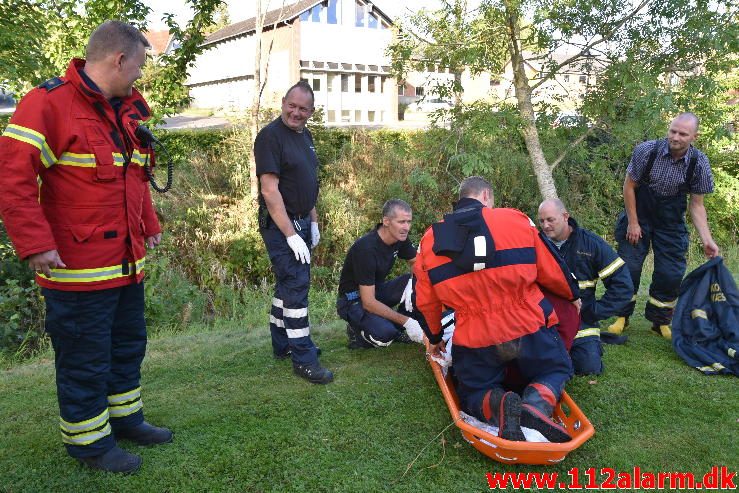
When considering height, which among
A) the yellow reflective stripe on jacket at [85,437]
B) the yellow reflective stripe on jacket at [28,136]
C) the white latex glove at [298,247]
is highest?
the yellow reflective stripe on jacket at [28,136]

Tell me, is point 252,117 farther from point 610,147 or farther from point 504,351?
point 504,351

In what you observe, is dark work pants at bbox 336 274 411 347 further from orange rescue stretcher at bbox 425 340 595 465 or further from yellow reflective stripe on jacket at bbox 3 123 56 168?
yellow reflective stripe on jacket at bbox 3 123 56 168

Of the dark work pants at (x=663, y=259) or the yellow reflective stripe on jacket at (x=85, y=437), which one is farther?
the dark work pants at (x=663, y=259)

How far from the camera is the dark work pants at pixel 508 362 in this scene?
9.66ft

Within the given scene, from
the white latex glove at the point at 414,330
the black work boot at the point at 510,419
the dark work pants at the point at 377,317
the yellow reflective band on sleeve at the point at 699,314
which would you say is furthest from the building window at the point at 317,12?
the black work boot at the point at 510,419

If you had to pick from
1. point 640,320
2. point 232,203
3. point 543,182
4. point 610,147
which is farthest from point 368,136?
point 640,320

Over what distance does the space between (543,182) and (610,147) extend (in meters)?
1.31

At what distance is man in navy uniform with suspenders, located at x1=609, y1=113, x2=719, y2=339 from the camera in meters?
4.45

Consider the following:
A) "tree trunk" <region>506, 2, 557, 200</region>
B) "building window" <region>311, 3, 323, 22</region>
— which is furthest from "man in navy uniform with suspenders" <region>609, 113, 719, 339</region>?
"building window" <region>311, 3, 323, 22</region>

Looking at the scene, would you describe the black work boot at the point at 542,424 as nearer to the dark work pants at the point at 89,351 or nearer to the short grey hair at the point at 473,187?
the short grey hair at the point at 473,187

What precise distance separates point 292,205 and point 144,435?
5.43 feet

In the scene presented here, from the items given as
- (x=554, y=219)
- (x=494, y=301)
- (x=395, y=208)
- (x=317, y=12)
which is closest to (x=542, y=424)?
(x=494, y=301)

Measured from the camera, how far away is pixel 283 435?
3104 millimetres

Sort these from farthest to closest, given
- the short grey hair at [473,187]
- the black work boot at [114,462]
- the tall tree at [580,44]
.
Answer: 1. the tall tree at [580,44]
2. the short grey hair at [473,187]
3. the black work boot at [114,462]
